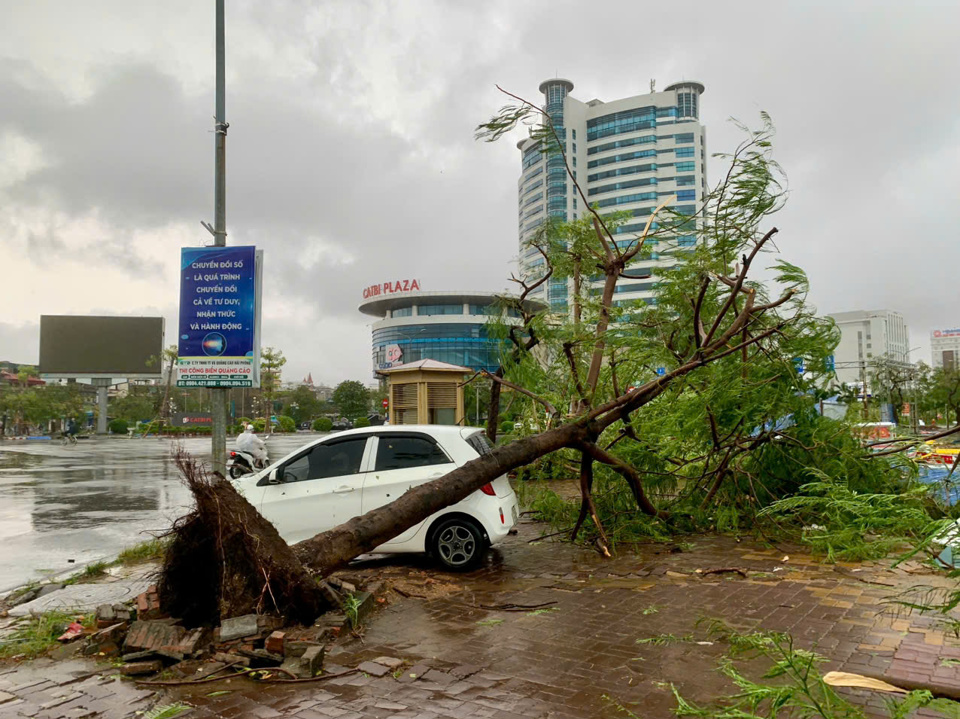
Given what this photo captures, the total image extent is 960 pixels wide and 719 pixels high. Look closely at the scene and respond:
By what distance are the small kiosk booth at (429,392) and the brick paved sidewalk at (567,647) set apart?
1532 cm

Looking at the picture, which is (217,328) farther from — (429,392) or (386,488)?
(429,392)

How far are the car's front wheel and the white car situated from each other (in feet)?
0.03

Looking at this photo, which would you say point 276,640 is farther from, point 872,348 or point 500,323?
point 872,348

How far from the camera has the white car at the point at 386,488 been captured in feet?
24.0

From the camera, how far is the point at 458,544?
289 inches

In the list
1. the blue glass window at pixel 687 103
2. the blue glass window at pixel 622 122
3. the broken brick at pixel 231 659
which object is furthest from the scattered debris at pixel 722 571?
the blue glass window at pixel 687 103

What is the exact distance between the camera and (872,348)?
6234 centimetres

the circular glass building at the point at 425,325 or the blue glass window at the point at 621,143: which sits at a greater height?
the blue glass window at the point at 621,143

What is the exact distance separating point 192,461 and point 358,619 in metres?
1.75

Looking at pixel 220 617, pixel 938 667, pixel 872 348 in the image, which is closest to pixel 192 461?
pixel 220 617

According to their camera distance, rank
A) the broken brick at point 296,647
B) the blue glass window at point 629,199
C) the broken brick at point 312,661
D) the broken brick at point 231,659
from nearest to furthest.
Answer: the broken brick at point 312,661 → the broken brick at point 231,659 → the broken brick at point 296,647 → the blue glass window at point 629,199

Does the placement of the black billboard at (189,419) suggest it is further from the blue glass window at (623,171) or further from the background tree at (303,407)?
the blue glass window at (623,171)

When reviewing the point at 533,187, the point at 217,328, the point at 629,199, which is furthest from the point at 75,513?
the point at 629,199

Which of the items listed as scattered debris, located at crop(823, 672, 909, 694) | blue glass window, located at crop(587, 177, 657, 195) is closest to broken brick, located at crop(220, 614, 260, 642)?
scattered debris, located at crop(823, 672, 909, 694)
